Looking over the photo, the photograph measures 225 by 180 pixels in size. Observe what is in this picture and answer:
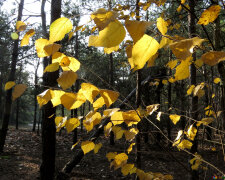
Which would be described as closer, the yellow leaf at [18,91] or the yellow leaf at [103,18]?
the yellow leaf at [103,18]

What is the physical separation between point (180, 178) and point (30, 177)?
4265 mm

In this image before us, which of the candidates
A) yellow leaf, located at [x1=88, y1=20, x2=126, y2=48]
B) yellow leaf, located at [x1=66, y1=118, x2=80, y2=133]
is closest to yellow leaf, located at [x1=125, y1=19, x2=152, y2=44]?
yellow leaf, located at [x1=88, y1=20, x2=126, y2=48]

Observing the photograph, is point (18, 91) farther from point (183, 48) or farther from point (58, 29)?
point (183, 48)

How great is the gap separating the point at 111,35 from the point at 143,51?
0.09 m

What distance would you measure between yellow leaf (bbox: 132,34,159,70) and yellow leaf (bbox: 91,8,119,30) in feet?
0.29

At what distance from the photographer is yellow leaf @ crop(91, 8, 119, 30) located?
45cm

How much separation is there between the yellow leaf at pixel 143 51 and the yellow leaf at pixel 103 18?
9cm

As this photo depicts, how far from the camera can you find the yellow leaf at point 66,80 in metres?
0.64

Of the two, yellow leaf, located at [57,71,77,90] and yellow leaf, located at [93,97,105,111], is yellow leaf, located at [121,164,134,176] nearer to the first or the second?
yellow leaf, located at [93,97,105,111]

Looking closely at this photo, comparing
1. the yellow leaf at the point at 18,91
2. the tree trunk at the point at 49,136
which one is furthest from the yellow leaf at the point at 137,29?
the tree trunk at the point at 49,136

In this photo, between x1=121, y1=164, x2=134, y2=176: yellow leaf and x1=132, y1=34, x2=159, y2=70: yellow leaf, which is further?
x1=121, y1=164, x2=134, y2=176: yellow leaf

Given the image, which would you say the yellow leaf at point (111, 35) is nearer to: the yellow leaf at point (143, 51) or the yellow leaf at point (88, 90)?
the yellow leaf at point (143, 51)

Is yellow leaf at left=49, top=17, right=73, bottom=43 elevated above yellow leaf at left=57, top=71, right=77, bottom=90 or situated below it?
above

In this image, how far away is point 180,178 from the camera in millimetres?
5629
